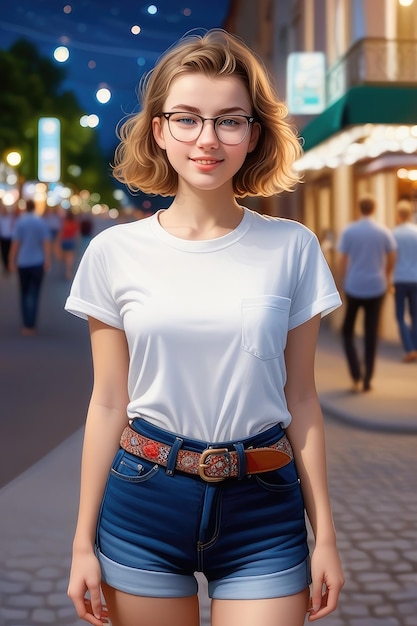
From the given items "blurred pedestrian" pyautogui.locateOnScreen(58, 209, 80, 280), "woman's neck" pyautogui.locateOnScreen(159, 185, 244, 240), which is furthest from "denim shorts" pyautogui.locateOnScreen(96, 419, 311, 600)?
"blurred pedestrian" pyautogui.locateOnScreen(58, 209, 80, 280)

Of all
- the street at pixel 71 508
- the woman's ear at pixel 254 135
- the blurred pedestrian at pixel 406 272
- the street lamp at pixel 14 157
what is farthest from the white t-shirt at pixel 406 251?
the street lamp at pixel 14 157

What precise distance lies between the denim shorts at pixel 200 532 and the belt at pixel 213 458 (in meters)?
0.01

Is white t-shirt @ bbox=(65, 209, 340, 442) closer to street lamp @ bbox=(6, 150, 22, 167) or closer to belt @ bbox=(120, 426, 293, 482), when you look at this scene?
belt @ bbox=(120, 426, 293, 482)

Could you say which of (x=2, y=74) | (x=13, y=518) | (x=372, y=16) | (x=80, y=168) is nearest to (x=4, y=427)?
(x=13, y=518)

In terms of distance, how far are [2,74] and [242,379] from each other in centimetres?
5754

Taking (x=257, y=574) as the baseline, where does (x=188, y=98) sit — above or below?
above

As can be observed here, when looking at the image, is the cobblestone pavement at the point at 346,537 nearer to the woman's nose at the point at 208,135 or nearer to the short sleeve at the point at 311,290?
the short sleeve at the point at 311,290

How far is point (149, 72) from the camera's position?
2.58 m

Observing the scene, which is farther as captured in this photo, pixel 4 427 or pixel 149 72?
pixel 4 427

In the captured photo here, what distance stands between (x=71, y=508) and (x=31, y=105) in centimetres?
5709

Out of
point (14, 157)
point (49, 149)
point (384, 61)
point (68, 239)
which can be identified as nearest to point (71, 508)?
point (384, 61)

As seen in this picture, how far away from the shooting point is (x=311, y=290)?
244 cm

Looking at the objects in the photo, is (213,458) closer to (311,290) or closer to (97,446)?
(97,446)

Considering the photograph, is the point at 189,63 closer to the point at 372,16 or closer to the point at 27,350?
the point at 27,350
